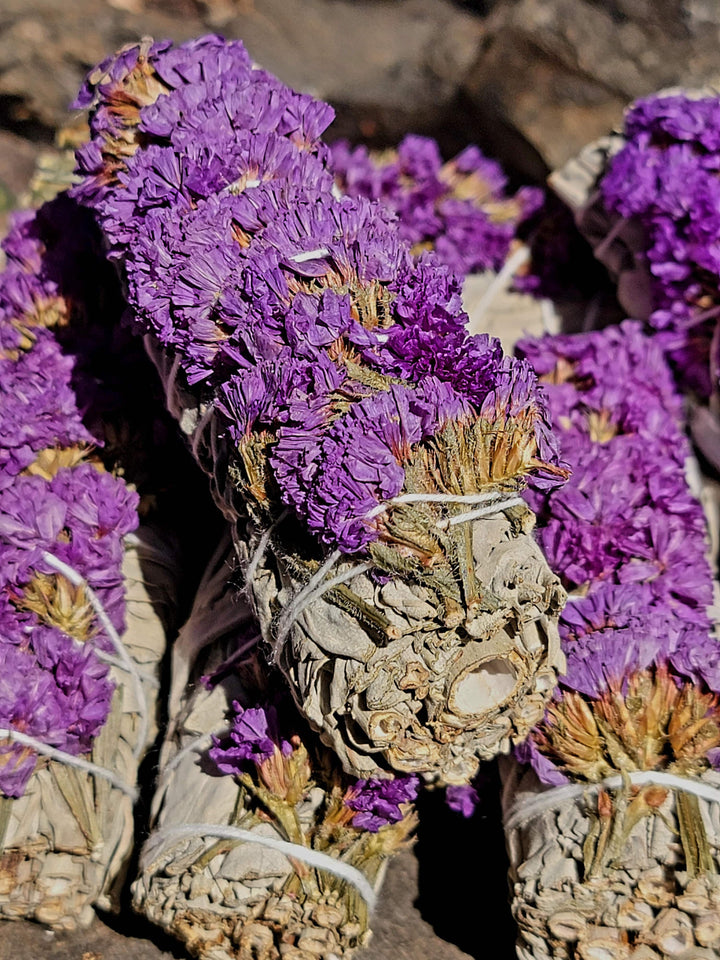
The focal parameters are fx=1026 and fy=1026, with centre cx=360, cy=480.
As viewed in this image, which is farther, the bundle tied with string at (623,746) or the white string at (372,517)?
the bundle tied with string at (623,746)

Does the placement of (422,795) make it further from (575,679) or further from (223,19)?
(223,19)

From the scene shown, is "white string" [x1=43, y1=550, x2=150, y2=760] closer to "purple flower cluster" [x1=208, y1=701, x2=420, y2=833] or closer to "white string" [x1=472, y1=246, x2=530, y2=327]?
"purple flower cluster" [x1=208, y1=701, x2=420, y2=833]

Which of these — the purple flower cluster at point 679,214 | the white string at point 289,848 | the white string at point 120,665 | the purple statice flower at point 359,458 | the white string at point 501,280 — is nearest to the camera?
the purple statice flower at point 359,458

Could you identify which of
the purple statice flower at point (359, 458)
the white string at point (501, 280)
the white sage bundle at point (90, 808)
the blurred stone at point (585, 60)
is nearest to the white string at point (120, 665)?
the white sage bundle at point (90, 808)

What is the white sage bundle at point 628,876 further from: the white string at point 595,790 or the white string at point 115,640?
the white string at point 115,640

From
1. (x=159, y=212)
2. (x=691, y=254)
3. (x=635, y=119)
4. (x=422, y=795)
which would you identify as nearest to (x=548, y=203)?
(x=635, y=119)

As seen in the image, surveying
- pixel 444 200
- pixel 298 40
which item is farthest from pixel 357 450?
pixel 298 40

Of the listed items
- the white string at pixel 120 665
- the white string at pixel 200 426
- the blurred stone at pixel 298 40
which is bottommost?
the white string at pixel 120 665
